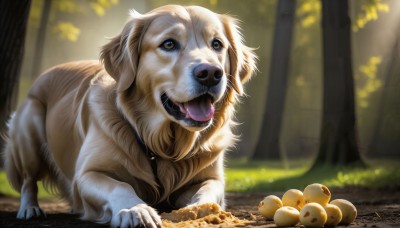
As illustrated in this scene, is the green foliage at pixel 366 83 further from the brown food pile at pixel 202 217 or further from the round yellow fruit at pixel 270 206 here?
the brown food pile at pixel 202 217

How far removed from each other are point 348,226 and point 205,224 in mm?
841

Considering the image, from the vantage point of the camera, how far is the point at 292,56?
20359mm

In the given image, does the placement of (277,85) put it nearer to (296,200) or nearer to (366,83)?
(366,83)

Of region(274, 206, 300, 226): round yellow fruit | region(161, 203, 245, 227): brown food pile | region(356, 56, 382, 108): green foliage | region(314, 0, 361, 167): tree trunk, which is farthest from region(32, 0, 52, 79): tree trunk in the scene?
region(274, 206, 300, 226): round yellow fruit

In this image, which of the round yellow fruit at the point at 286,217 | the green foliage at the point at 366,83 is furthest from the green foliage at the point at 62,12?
the round yellow fruit at the point at 286,217

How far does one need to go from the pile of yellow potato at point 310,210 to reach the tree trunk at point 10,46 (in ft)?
15.5

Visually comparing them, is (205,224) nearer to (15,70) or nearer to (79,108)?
(79,108)

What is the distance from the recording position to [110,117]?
445cm

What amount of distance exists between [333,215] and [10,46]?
5.62 metres

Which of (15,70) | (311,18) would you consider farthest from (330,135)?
(311,18)

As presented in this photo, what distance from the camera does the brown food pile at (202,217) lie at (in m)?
3.62

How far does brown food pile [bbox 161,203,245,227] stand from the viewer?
362cm

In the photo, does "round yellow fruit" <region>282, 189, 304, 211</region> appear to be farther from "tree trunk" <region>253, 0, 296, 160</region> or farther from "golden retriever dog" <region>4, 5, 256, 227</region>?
"tree trunk" <region>253, 0, 296, 160</region>

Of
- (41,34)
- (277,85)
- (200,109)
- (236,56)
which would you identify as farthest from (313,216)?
(41,34)
